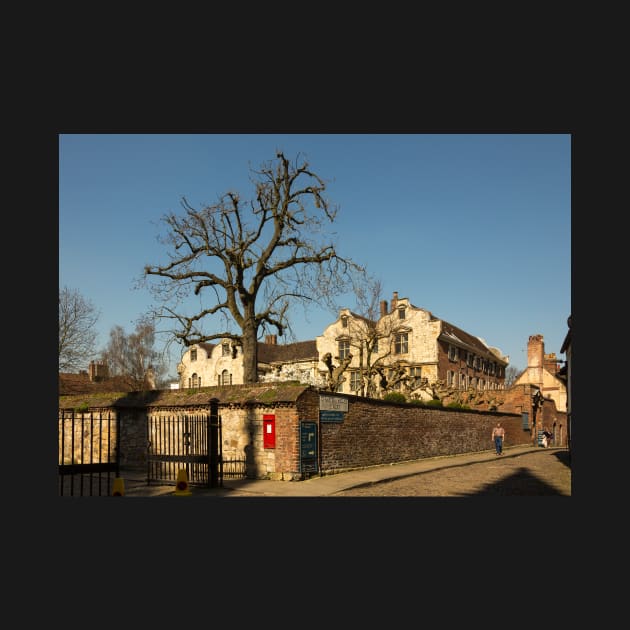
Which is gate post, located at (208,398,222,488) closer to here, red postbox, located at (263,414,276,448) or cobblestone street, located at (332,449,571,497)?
red postbox, located at (263,414,276,448)

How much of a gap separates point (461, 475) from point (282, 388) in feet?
23.6

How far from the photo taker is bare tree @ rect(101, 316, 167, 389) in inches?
2117

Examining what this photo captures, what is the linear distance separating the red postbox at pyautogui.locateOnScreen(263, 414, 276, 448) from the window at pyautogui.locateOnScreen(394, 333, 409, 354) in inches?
1282

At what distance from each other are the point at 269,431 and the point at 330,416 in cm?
210

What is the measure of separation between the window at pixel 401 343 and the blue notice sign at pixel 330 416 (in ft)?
100

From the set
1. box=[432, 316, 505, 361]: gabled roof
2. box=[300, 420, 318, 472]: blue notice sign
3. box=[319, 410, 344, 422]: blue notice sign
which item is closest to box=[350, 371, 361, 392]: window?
box=[432, 316, 505, 361]: gabled roof

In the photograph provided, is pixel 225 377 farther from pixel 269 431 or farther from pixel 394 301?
pixel 269 431

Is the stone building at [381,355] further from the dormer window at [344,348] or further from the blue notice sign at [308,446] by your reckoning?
the blue notice sign at [308,446]

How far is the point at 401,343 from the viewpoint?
49938 millimetres

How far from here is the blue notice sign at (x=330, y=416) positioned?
18703mm

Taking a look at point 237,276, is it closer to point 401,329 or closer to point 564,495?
point 564,495

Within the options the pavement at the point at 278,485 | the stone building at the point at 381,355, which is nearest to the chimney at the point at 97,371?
the stone building at the point at 381,355

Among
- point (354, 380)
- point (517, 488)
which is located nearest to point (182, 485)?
point (517, 488)

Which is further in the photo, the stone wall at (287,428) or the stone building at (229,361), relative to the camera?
the stone building at (229,361)
